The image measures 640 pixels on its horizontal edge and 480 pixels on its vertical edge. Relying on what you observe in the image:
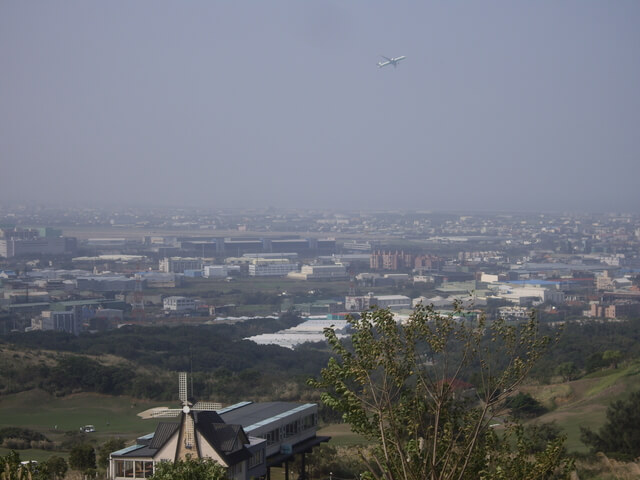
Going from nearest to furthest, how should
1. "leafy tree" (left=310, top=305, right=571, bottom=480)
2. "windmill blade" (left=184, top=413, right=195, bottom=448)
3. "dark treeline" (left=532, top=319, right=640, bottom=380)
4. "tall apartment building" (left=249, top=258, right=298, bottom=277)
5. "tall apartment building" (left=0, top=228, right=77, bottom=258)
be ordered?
"leafy tree" (left=310, top=305, right=571, bottom=480), "windmill blade" (left=184, top=413, right=195, bottom=448), "dark treeline" (left=532, top=319, right=640, bottom=380), "tall apartment building" (left=249, top=258, right=298, bottom=277), "tall apartment building" (left=0, top=228, right=77, bottom=258)

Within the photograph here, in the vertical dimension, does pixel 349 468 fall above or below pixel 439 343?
below

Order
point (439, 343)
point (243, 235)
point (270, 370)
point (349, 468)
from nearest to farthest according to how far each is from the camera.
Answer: point (439, 343), point (349, 468), point (270, 370), point (243, 235)

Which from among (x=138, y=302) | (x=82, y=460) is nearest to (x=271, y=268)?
(x=138, y=302)

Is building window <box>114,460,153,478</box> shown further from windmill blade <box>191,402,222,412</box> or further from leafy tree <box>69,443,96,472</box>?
leafy tree <box>69,443,96,472</box>

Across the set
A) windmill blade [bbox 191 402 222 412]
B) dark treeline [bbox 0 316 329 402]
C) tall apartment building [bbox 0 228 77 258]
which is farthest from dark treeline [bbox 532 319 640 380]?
tall apartment building [bbox 0 228 77 258]

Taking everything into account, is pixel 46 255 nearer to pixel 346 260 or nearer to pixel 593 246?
pixel 346 260

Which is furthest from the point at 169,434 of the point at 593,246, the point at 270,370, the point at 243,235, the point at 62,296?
the point at 243,235
